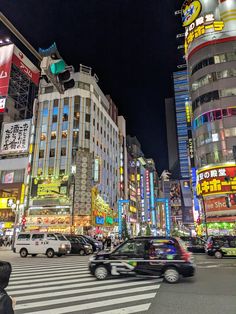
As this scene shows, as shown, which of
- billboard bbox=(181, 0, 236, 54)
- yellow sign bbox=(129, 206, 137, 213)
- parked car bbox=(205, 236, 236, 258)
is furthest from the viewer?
yellow sign bbox=(129, 206, 137, 213)

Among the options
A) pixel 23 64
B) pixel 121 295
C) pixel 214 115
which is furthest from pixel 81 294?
pixel 214 115

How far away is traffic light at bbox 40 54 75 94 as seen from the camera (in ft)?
49.1

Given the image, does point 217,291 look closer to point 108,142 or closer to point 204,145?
point 204,145

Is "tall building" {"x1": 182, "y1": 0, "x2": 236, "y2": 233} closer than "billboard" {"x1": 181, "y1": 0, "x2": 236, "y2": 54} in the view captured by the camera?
Yes

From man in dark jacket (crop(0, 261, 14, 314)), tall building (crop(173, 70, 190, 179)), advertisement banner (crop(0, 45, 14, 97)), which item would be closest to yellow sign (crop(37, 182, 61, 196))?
advertisement banner (crop(0, 45, 14, 97))

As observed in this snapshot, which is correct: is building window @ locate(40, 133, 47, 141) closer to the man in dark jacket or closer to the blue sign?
the blue sign

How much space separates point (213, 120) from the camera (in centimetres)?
4350

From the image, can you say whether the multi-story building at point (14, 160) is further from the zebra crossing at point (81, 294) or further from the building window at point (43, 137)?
the zebra crossing at point (81, 294)

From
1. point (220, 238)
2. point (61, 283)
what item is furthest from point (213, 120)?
point (61, 283)

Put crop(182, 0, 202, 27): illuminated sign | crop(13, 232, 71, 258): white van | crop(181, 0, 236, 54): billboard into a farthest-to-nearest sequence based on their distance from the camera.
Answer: crop(182, 0, 202, 27): illuminated sign
crop(181, 0, 236, 54): billboard
crop(13, 232, 71, 258): white van

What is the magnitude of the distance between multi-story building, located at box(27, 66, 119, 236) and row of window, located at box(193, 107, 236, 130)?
20.6 metres

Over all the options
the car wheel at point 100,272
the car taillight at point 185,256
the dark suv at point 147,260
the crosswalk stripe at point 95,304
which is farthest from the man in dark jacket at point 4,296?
the car taillight at point 185,256

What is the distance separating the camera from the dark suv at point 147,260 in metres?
9.90

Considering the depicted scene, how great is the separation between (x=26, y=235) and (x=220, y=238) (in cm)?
1583
